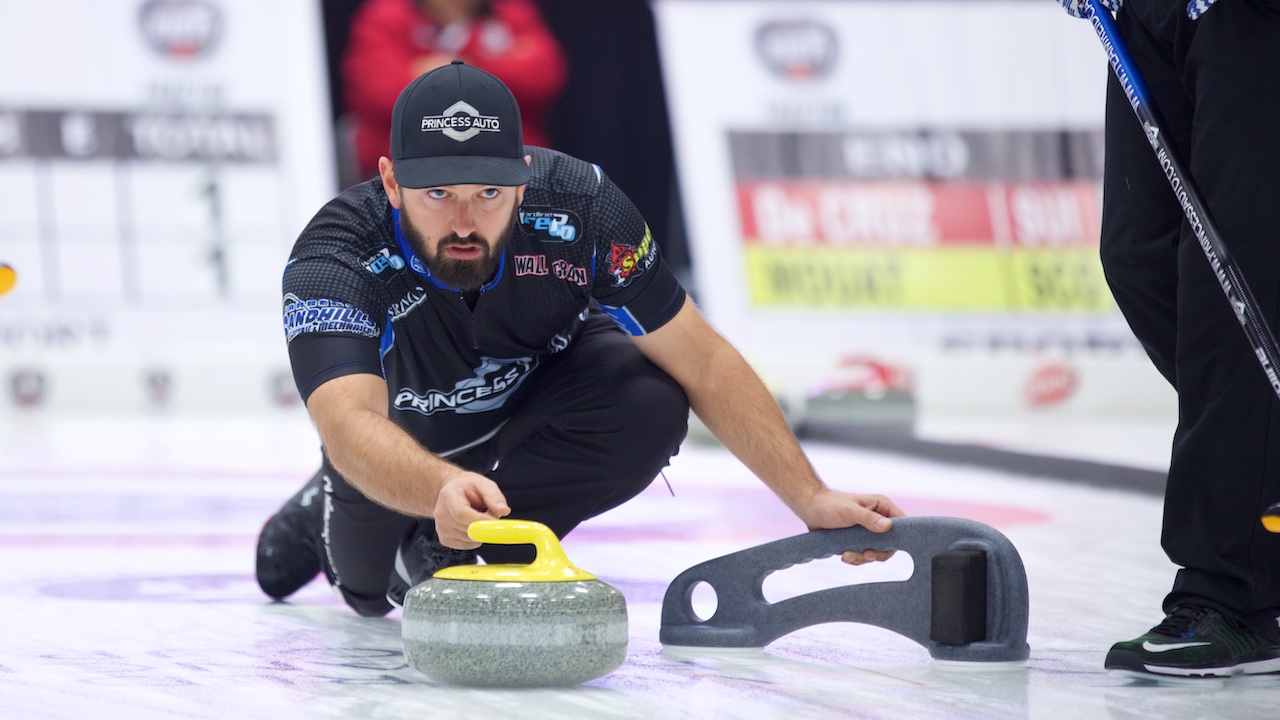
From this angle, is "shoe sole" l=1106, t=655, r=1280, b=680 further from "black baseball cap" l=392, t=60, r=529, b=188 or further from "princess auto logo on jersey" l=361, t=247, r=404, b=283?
"princess auto logo on jersey" l=361, t=247, r=404, b=283

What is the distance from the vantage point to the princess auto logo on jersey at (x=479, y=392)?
2.63 meters

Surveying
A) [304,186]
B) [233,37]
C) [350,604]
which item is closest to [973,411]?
[304,186]

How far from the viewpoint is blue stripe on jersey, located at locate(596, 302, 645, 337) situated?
2.52 m

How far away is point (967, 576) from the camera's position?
2.13m

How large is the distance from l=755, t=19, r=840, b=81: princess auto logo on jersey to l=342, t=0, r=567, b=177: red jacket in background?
1.05m

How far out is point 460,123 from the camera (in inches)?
86.5

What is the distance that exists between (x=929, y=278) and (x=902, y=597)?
235 inches

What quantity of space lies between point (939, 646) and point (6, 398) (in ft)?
19.7

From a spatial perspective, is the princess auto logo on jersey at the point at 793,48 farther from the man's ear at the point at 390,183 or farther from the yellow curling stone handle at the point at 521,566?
the yellow curling stone handle at the point at 521,566

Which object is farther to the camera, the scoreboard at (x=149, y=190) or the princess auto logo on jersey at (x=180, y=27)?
the princess auto logo on jersey at (x=180, y=27)

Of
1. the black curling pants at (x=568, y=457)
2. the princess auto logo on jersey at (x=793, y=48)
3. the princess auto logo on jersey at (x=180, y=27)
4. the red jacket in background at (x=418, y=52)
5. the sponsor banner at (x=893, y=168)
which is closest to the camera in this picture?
the black curling pants at (x=568, y=457)

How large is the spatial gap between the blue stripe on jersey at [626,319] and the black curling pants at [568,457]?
0.22 feet

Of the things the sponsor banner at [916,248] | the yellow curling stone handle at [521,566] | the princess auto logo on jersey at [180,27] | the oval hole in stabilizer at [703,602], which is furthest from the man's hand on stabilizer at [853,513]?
the princess auto logo on jersey at [180,27]

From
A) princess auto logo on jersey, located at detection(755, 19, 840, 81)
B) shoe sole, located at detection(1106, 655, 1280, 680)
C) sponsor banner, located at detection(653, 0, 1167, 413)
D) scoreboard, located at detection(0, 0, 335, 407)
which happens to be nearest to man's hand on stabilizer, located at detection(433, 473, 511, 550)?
shoe sole, located at detection(1106, 655, 1280, 680)
